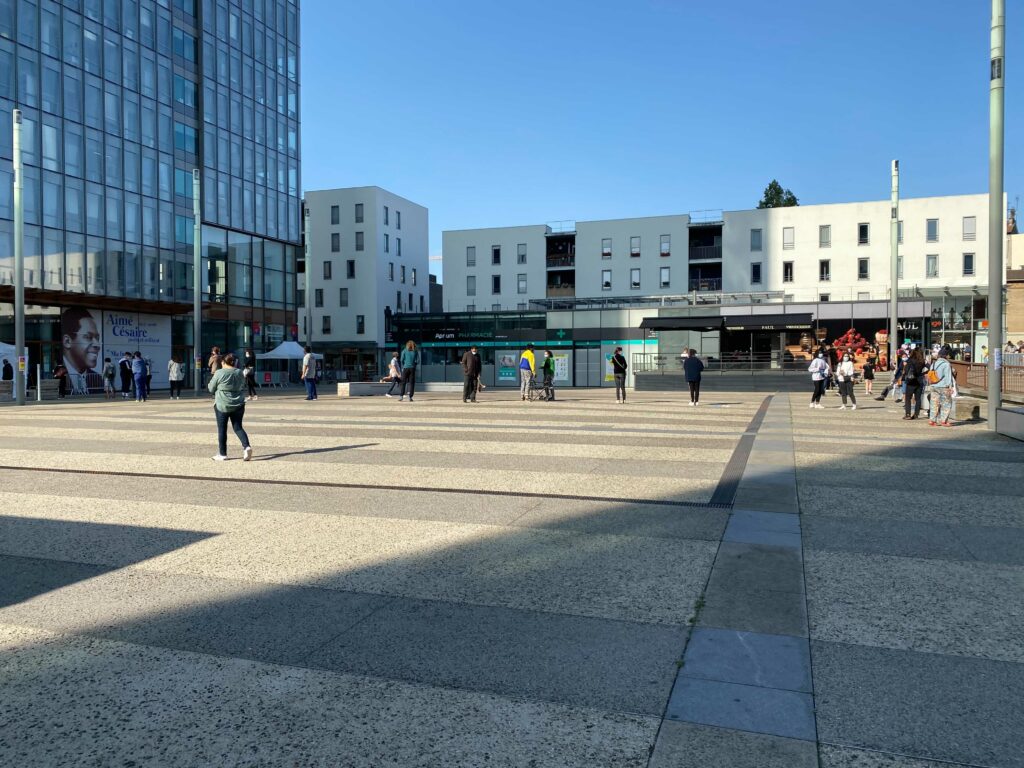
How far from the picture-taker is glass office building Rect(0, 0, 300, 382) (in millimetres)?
35688

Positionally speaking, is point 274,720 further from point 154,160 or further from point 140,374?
point 154,160

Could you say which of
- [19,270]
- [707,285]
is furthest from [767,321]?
Answer: [707,285]

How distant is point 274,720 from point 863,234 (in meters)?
67.3

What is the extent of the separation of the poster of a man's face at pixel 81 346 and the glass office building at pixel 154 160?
1.52ft

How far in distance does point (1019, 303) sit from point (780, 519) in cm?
4274

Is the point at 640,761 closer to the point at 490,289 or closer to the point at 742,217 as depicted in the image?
the point at 742,217

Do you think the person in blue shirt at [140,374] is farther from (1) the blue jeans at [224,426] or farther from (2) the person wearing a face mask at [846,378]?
(2) the person wearing a face mask at [846,378]

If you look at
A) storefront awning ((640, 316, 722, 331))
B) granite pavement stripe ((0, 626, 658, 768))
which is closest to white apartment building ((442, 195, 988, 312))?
storefront awning ((640, 316, 722, 331))

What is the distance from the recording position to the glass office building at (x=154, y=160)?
35688 mm

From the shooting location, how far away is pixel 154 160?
4253cm

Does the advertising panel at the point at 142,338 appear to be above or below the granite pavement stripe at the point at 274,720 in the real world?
above

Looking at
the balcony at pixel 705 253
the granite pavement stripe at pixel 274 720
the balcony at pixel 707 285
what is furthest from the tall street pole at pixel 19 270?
the balcony at pixel 705 253

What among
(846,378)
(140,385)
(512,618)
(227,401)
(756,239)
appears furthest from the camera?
(756,239)

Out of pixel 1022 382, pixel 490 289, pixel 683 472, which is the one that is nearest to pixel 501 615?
pixel 683 472
